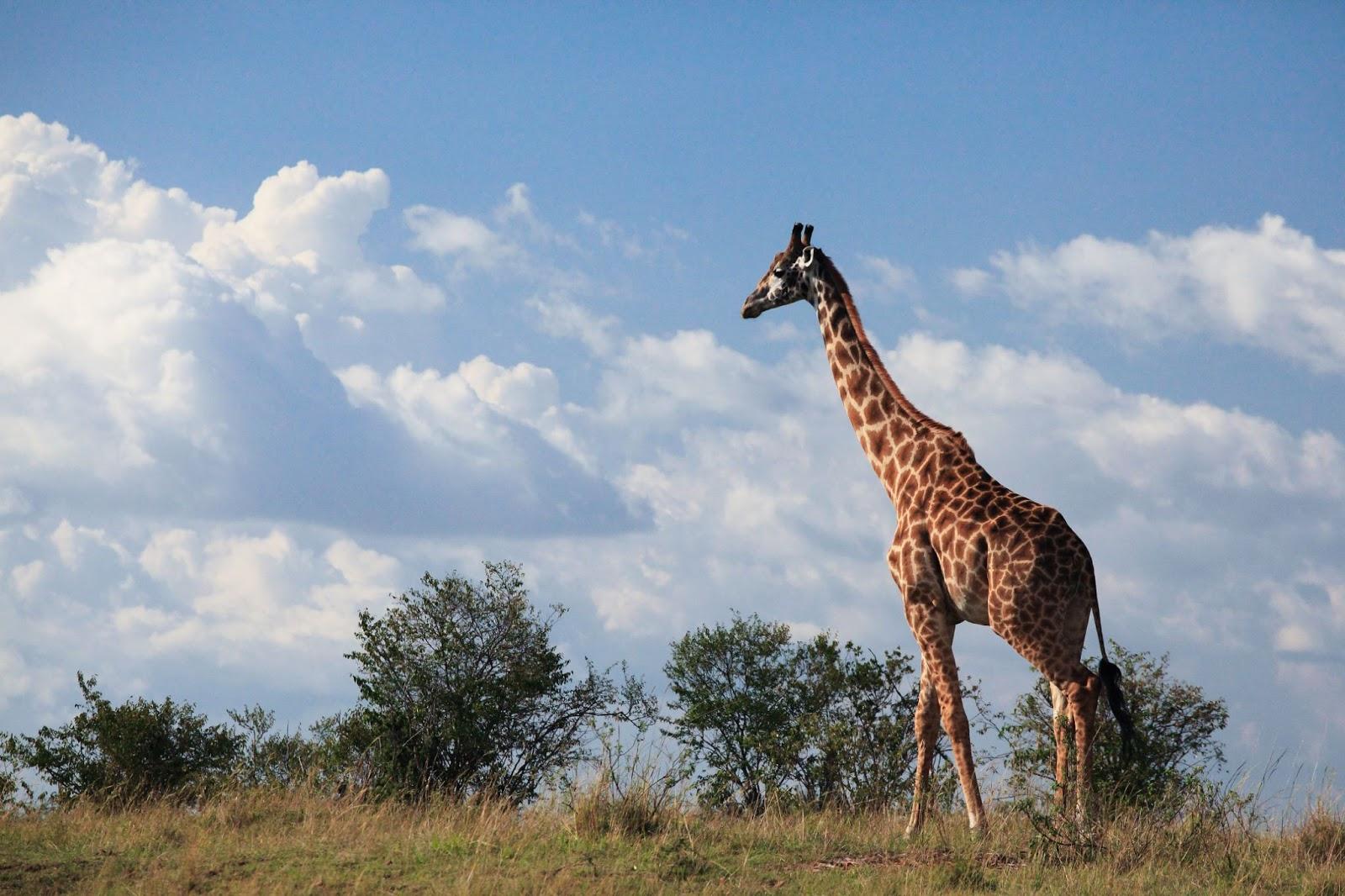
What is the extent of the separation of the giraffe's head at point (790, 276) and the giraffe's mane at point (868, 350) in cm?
21

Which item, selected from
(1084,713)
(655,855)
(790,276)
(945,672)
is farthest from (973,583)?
(790,276)

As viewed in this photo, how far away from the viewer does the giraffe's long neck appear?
14859 mm

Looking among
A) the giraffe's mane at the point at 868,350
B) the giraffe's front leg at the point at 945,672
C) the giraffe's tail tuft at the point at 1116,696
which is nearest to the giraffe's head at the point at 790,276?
the giraffe's mane at the point at 868,350

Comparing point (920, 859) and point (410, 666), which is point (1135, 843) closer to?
point (920, 859)

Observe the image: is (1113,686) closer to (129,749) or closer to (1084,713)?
(1084,713)

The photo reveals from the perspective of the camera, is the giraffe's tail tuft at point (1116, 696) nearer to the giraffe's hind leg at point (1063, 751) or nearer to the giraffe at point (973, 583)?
the giraffe at point (973, 583)

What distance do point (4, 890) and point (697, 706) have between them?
55.0 ft

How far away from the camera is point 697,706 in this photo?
86.2ft

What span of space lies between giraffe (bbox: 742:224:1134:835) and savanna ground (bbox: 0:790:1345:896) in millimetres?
852

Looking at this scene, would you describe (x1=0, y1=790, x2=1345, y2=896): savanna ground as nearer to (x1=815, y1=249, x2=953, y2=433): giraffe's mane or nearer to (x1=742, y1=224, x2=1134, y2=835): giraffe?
(x1=742, y1=224, x2=1134, y2=835): giraffe

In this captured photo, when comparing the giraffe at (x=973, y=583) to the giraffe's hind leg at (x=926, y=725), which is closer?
the giraffe at (x=973, y=583)

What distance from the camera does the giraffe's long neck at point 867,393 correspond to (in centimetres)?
1486

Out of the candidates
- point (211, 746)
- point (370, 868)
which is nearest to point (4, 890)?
point (370, 868)

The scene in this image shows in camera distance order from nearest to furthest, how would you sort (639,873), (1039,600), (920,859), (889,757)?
1. (639,873)
2. (920,859)
3. (1039,600)
4. (889,757)
